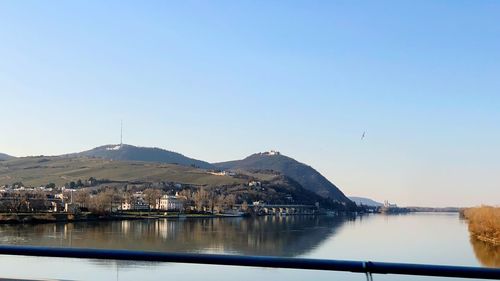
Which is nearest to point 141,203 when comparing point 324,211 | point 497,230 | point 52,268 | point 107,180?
point 107,180

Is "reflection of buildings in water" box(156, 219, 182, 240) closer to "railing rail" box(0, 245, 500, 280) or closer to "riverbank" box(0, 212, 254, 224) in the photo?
"riverbank" box(0, 212, 254, 224)

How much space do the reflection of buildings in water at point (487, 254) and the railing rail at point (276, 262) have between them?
33365mm

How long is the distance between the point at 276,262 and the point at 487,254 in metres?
43.3

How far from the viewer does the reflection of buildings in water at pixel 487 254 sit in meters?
36.3

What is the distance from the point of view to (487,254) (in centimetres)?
4266

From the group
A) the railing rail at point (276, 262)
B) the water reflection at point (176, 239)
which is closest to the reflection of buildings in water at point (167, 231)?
the water reflection at point (176, 239)

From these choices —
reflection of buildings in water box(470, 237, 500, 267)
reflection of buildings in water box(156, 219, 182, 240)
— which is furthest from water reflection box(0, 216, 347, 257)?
reflection of buildings in water box(470, 237, 500, 267)

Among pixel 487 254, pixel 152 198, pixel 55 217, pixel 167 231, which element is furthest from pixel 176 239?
pixel 152 198

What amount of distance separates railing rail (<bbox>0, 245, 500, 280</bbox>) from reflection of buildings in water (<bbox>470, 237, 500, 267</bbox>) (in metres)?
33.4

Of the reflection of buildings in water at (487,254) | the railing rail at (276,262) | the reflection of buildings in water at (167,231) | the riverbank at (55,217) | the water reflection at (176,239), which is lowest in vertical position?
the reflection of buildings in water at (487,254)

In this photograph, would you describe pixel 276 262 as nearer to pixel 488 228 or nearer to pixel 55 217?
pixel 488 228

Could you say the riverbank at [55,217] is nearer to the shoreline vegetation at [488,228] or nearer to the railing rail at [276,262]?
the shoreline vegetation at [488,228]

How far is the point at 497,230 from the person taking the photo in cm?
5584

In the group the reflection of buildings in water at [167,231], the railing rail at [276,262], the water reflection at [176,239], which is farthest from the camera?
the reflection of buildings in water at [167,231]
